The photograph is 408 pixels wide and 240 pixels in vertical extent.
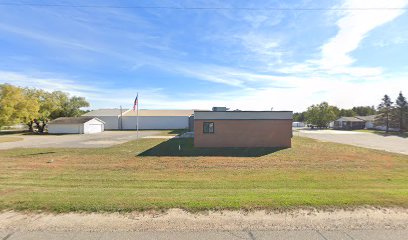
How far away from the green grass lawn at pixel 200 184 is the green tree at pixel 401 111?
5071 cm

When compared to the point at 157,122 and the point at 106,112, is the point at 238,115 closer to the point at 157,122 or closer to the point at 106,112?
the point at 157,122

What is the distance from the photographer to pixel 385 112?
189ft

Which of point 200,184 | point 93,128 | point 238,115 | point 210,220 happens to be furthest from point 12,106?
point 210,220

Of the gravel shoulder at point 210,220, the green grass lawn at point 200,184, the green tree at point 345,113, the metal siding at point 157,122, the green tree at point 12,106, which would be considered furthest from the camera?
the green tree at point 345,113

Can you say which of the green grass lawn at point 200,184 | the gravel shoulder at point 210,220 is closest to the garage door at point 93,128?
the green grass lawn at point 200,184

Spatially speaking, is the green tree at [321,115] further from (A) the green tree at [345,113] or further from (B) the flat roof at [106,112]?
(B) the flat roof at [106,112]

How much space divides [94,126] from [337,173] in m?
48.7

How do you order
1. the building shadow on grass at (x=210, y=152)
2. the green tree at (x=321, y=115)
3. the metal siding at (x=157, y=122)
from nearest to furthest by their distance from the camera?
the building shadow on grass at (x=210, y=152)
the metal siding at (x=157, y=122)
the green tree at (x=321, y=115)

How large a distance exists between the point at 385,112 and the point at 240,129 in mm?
52613

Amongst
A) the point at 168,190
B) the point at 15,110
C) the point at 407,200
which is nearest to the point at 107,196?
the point at 168,190

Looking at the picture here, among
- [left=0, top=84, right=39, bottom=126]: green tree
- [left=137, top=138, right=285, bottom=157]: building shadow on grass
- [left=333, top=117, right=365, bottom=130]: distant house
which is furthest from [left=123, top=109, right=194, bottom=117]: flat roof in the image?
[left=333, top=117, right=365, bottom=130]: distant house

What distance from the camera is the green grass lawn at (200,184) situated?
22.1ft

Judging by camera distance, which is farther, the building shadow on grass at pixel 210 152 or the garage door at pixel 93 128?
the garage door at pixel 93 128

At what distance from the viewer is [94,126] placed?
5066cm
